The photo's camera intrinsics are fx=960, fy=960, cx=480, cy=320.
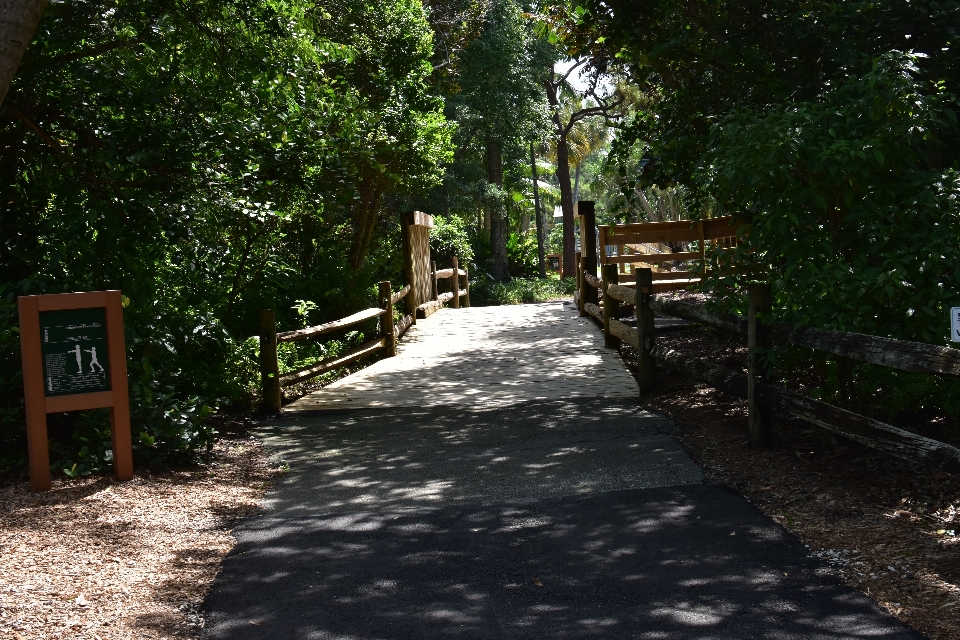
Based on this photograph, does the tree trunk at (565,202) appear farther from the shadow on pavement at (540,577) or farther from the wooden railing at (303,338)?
the shadow on pavement at (540,577)

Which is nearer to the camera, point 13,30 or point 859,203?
point 13,30

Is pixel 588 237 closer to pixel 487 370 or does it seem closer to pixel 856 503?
pixel 487 370

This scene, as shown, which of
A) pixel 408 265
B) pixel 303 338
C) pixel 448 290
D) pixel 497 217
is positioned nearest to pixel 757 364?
pixel 303 338

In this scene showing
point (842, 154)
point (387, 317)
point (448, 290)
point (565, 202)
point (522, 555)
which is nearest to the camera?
point (522, 555)

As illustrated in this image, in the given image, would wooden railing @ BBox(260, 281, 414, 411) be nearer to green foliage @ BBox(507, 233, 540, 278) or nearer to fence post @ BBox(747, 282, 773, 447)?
fence post @ BBox(747, 282, 773, 447)

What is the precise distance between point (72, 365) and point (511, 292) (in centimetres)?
2436

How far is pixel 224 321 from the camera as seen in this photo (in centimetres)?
1147

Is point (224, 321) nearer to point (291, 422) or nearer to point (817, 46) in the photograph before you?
point (291, 422)

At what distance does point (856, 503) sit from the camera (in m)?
5.66

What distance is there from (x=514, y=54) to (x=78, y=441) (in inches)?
862

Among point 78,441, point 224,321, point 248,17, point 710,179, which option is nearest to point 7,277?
point 78,441

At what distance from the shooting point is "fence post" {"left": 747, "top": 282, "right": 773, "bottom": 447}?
6.89 metres

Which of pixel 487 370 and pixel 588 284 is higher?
pixel 588 284

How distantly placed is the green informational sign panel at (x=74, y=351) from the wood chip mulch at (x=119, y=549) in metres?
0.67
